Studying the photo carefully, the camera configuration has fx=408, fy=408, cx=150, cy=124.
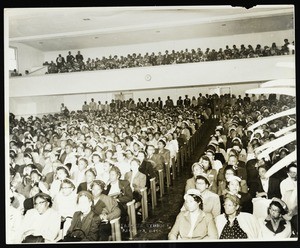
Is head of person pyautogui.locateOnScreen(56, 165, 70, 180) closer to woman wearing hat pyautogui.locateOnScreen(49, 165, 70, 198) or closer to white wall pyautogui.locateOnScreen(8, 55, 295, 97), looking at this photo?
woman wearing hat pyautogui.locateOnScreen(49, 165, 70, 198)

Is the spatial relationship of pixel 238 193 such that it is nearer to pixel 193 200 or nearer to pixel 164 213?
pixel 193 200

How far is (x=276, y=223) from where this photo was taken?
1.75m

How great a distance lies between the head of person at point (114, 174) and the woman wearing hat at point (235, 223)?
0.46 meters

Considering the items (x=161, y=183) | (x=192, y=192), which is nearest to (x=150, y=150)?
(x=161, y=183)

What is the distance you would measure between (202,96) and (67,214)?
784 millimetres

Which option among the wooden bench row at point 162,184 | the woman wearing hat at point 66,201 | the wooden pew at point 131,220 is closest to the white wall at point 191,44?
the wooden bench row at point 162,184

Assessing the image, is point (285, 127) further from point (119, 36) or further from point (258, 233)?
point (119, 36)

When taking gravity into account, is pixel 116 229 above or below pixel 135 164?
below

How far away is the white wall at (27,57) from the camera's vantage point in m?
1.80

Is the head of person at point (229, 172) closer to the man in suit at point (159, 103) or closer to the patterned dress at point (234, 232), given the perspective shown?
the patterned dress at point (234, 232)

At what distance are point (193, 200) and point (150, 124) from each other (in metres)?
0.38

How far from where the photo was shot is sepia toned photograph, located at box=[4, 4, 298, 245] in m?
1.76

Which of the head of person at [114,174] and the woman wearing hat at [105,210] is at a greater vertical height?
the head of person at [114,174]

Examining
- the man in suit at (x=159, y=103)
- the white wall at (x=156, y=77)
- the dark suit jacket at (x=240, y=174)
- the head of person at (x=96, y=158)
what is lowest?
the dark suit jacket at (x=240, y=174)
